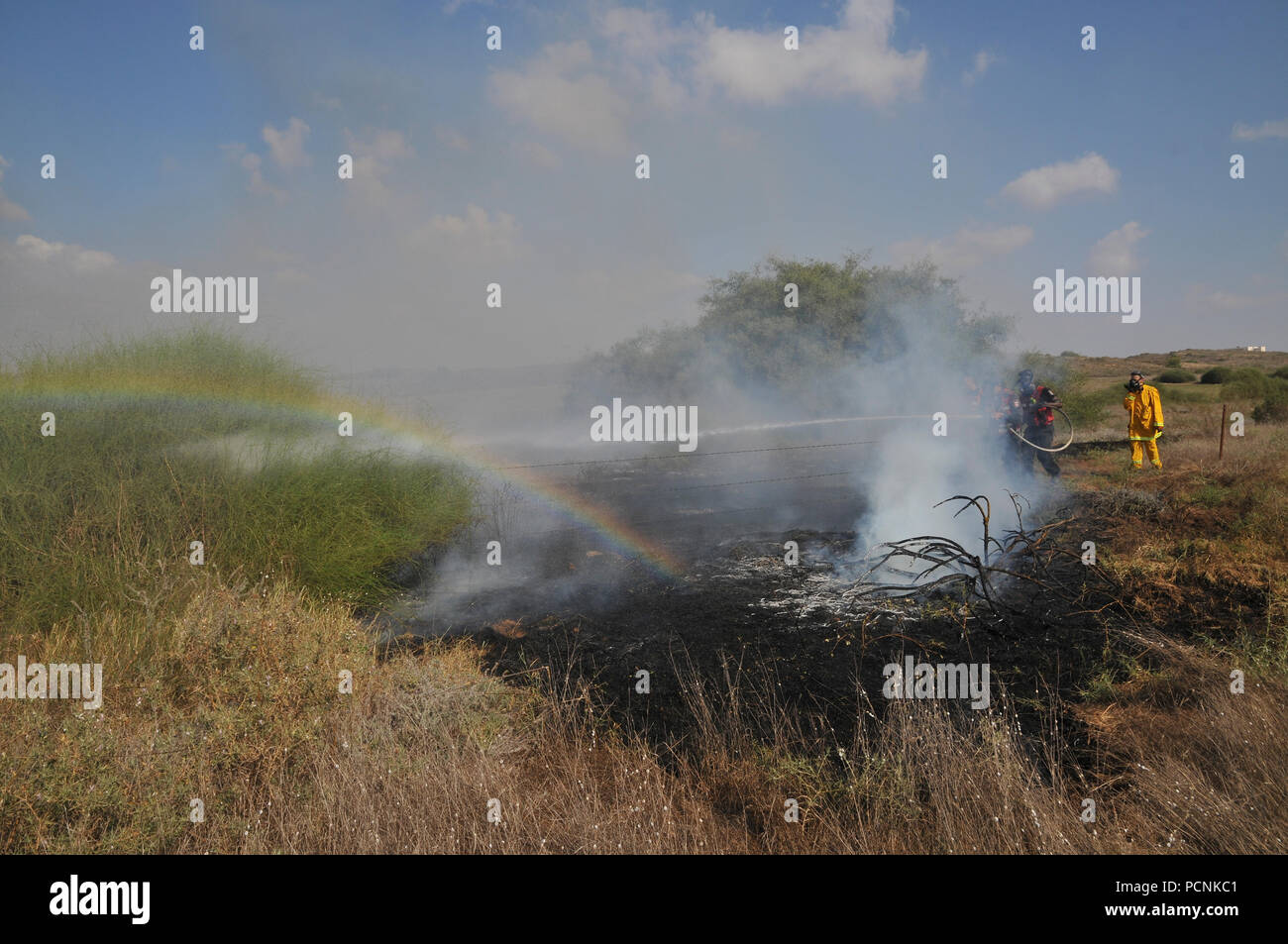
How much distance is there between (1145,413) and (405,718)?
1575 centimetres

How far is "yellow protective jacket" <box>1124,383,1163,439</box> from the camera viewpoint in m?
14.6

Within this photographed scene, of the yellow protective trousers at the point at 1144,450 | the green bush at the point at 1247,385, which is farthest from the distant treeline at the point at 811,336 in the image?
the yellow protective trousers at the point at 1144,450

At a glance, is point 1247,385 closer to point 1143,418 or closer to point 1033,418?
point 1143,418

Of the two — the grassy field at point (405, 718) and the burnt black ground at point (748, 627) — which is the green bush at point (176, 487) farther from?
the burnt black ground at point (748, 627)

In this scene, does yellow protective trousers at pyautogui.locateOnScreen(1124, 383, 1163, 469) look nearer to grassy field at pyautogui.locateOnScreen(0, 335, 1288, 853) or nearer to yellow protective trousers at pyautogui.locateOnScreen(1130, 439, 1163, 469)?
yellow protective trousers at pyautogui.locateOnScreen(1130, 439, 1163, 469)

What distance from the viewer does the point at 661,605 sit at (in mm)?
9414

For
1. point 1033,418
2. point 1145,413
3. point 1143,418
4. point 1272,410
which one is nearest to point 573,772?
point 1033,418

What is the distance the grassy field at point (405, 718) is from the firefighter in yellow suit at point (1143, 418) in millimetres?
4083

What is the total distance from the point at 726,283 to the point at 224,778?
40.8 metres

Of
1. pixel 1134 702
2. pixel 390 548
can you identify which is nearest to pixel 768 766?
pixel 1134 702

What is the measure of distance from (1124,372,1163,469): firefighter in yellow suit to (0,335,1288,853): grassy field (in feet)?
13.4

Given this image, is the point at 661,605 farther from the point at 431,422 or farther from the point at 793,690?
the point at 431,422

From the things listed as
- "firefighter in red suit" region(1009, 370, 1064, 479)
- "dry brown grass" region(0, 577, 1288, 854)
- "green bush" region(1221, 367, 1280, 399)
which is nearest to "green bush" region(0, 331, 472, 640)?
"dry brown grass" region(0, 577, 1288, 854)

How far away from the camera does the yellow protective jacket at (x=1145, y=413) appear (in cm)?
1460
